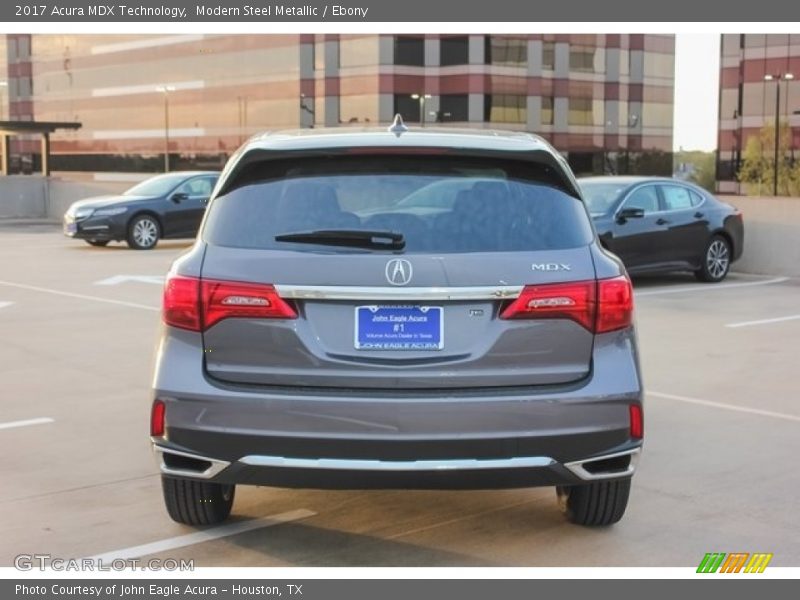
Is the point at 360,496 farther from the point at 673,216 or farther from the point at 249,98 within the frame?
the point at 249,98

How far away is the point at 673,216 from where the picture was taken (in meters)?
15.5

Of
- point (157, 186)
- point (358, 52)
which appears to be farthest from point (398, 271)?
point (358, 52)

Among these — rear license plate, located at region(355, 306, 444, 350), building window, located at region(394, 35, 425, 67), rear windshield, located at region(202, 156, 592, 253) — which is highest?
building window, located at region(394, 35, 425, 67)

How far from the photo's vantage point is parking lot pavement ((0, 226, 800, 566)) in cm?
479

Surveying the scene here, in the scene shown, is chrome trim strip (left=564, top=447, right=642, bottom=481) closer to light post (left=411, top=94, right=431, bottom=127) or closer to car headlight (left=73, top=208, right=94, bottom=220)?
car headlight (left=73, top=208, right=94, bottom=220)

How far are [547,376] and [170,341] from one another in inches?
58.1

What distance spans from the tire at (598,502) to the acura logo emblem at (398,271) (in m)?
1.36

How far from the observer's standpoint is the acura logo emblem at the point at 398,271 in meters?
4.21

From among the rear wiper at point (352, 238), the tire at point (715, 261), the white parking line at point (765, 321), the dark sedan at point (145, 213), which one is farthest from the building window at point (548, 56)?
the rear wiper at point (352, 238)

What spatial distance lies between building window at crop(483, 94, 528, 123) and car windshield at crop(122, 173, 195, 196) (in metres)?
71.8

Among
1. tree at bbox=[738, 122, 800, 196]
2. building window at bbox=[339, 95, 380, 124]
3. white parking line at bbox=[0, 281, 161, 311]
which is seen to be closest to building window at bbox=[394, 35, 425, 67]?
building window at bbox=[339, 95, 380, 124]

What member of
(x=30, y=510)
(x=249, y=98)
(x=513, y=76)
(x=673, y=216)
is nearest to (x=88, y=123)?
(x=249, y=98)

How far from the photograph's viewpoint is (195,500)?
16.1 ft
